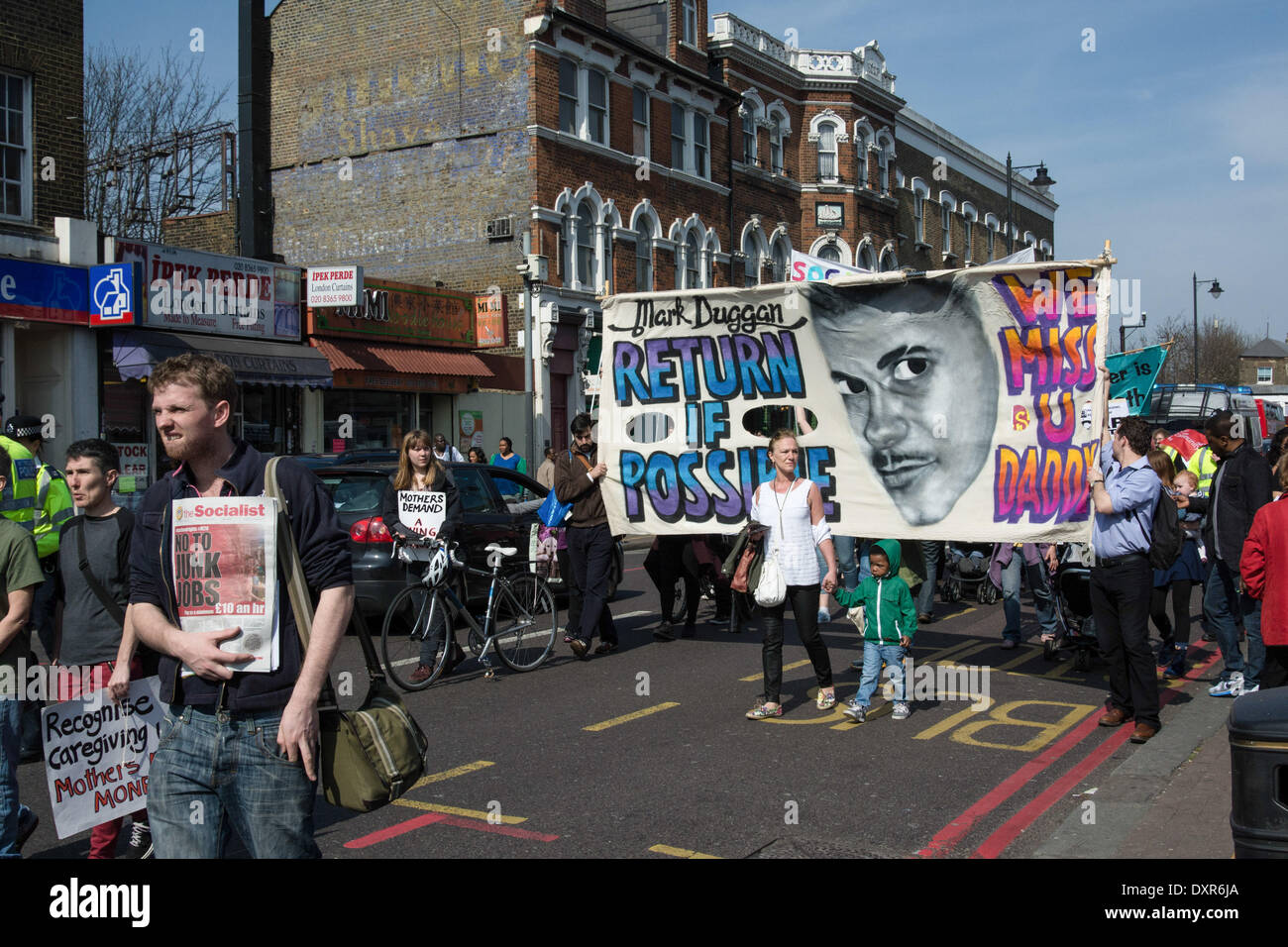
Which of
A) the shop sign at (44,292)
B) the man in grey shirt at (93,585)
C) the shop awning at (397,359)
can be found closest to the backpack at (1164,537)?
the man in grey shirt at (93,585)

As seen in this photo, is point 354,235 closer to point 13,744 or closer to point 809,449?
point 809,449

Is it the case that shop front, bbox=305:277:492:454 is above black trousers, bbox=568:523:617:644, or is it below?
above

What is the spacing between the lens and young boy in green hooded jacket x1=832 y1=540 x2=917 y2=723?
8.01m

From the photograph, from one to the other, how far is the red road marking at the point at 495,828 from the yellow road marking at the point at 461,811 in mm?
52

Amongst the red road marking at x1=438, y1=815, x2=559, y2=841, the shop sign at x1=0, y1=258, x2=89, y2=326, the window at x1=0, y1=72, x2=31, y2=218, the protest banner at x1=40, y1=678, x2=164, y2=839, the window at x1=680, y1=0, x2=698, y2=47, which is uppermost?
the window at x1=680, y1=0, x2=698, y2=47

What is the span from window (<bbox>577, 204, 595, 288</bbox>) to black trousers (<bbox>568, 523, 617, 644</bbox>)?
20.3 meters

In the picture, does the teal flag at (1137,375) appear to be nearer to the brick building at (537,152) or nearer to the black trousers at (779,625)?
the black trousers at (779,625)

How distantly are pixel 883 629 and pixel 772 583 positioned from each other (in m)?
0.82

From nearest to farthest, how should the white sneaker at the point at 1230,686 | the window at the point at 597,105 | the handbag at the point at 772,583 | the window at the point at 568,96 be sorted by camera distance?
1. the handbag at the point at 772,583
2. the white sneaker at the point at 1230,686
3. the window at the point at 568,96
4. the window at the point at 597,105

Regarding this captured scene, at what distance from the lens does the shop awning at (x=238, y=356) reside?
1869cm

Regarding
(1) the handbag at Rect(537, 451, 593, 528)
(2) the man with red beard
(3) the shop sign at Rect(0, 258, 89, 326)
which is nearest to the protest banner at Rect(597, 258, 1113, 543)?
(1) the handbag at Rect(537, 451, 593, 528)

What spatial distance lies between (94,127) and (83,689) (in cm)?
3256

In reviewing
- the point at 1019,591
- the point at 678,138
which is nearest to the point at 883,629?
the point at 1019,591

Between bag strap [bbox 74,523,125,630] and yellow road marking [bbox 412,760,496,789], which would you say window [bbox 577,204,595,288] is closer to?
yellow road marking [bbox 412,760,496,789]
